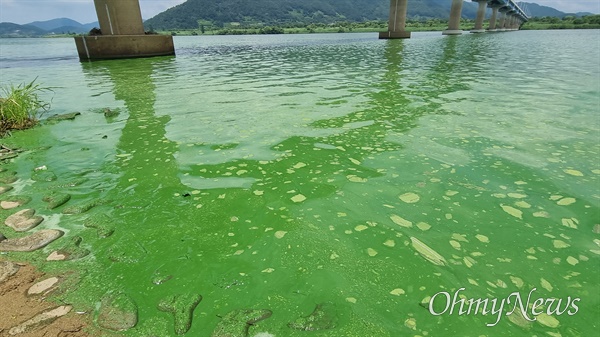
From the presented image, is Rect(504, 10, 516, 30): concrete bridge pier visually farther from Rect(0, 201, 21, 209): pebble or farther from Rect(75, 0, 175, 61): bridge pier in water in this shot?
Rect(0, 201, 21, 209): pebble

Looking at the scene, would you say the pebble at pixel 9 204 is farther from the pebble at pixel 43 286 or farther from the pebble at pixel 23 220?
the pebble at pixel 43 286

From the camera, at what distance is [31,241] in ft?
13.2

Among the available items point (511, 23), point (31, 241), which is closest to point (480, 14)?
point (511, 23)

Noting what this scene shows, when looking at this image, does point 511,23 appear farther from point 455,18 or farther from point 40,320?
point 40,320

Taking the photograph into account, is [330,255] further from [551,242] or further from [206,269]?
[551,242]

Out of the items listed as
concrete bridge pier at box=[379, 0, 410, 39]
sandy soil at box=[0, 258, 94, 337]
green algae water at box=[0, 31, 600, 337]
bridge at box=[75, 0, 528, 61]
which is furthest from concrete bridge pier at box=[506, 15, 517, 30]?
sandy soil at box=[0, 258, 94, 337]

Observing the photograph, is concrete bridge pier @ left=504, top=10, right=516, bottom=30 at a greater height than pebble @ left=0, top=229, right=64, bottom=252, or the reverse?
concrete bridge pier @ left=504, top=10, right=516, bottom=30

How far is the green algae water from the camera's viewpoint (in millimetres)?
3062

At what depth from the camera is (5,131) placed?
9.09m

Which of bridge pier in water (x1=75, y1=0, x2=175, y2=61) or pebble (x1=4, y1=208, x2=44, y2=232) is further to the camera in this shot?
bridge pier in water (x1=75, y1=0, x2=175, y2=61)

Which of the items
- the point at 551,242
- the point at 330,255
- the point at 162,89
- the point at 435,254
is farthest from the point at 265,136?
the point at 162,89
